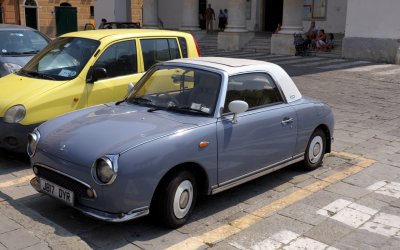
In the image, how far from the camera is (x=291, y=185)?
5.52 m

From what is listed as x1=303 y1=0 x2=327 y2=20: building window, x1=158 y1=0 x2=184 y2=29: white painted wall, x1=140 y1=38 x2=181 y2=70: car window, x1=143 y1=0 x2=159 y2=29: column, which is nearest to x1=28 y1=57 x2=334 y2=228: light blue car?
x1=140 y1=38 x2=181 y2=70: car window

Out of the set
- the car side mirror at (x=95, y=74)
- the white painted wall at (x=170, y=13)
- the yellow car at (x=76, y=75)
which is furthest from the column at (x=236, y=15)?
the car side mirror at (x=95, y=74)

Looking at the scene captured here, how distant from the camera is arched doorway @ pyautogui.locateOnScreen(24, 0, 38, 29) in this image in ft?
124

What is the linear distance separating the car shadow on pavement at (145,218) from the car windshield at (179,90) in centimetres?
101

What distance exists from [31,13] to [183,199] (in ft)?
123

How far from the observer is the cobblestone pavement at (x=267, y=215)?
13.2 ft

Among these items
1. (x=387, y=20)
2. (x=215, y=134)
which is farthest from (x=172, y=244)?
(x=387, y=20)

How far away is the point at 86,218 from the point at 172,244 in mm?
961

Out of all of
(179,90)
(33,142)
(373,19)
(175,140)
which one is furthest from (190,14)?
(175,140)

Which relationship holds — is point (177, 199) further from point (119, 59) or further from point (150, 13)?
point (150, 13)

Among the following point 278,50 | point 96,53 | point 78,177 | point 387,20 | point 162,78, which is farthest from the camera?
point 278,50

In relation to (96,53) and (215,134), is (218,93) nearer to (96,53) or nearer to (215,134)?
(215,134)

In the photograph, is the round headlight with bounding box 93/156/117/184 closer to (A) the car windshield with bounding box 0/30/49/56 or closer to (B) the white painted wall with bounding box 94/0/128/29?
(A) the car windshield with bounding box 0/30/49/56

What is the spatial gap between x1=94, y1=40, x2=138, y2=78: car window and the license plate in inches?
98.5
